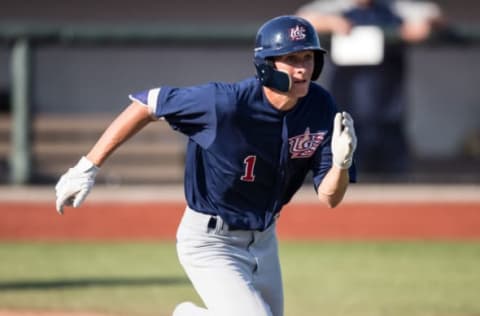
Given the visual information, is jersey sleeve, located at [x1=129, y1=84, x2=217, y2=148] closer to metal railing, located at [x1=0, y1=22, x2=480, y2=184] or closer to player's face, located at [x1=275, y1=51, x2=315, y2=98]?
player's face, located at [x1=275, y1=51, x2=315, y2=98]

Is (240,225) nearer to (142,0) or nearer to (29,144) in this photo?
(29,144)

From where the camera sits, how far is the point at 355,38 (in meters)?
10.5

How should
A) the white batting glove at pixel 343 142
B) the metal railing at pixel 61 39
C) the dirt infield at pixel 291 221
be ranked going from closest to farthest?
the white batting glove at pixel 343 142, the dirt infield at pixel 291 221, the metal railing at pixel 61 39

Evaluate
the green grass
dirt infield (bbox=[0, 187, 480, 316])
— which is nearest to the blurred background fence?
dirt infield (bbox=[0, 187, 480, 316])

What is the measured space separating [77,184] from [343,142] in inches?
45.3

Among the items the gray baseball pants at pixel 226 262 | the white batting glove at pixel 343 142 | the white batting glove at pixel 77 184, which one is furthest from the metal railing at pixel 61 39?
the white batting glove at pixel 343 142

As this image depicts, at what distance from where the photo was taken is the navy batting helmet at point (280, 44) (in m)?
5.09

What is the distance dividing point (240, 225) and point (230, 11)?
35.5ft

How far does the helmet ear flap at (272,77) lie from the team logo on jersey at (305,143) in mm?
248

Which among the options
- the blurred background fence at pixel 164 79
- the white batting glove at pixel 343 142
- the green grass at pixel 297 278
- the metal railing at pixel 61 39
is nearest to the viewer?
the white batting glove at pixel 343 142

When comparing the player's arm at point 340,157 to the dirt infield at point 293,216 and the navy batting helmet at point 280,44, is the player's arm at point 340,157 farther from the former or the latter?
the dirt infield at point 293,216

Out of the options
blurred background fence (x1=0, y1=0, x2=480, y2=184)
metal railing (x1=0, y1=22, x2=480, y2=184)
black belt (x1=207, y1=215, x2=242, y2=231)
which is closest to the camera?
black belt (x1=207, y1=215, x2=242, y2=231)

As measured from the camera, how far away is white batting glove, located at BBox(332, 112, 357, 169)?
16.3ft

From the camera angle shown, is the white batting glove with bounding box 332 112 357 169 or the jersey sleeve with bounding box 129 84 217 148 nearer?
the white batting glove with bounding box 332 112 357 169
